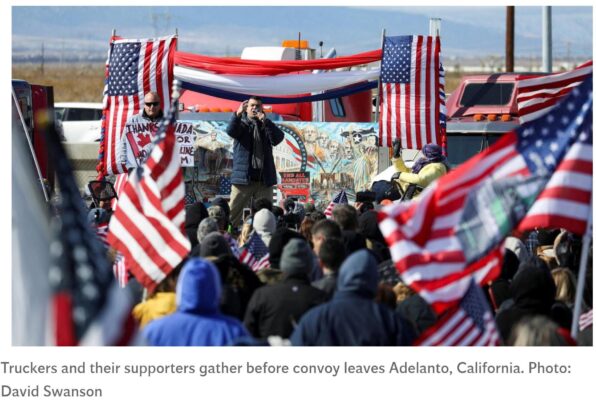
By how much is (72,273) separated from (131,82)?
383 inches

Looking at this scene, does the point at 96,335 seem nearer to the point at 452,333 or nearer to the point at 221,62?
the point at 452,333

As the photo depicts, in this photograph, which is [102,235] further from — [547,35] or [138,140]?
[547,35]

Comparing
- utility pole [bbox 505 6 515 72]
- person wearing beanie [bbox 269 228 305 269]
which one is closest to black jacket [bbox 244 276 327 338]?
person wearing beanie [bbox 269 228 305 269]

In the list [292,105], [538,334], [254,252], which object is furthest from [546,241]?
[292,105]

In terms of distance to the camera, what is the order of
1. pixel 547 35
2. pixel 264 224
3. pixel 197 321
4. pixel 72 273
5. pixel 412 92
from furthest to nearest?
pixel 547 35 < pixel 412 92 < pixel 264 224 < pixel 197 321 < pixel 72 273

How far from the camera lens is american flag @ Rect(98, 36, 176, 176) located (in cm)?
1448

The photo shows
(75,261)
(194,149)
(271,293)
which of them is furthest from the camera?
(194,149)

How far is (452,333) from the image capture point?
690cm

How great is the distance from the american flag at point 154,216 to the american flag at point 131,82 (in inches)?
227

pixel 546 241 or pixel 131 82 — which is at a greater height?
pixel 131 82

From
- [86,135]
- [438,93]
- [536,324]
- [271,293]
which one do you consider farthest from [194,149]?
[86,135]

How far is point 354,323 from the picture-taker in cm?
661

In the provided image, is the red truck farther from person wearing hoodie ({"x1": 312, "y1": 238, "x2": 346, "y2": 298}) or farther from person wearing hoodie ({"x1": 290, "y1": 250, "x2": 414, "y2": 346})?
person wearing hoodie ({"x1": 290, "y1": 250, "x2": 414, "y2": 346})

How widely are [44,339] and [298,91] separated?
10649 mm
